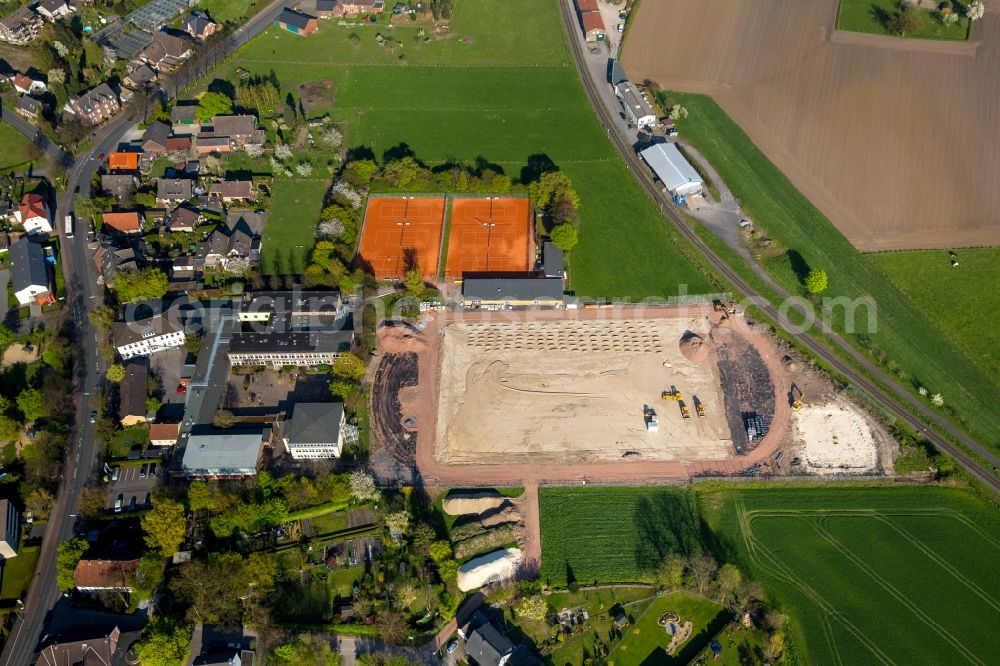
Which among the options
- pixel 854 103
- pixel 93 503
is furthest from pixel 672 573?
pixel 854 103

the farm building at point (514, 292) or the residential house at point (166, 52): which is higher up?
the residential house at point (166, 52)

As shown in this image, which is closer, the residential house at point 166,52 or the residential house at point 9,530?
the residential house at point 9,530

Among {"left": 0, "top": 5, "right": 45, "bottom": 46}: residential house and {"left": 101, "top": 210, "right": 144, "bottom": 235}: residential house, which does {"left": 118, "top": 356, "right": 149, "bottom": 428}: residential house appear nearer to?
{"left": 101, "top": 210, "right": 144, "bottom": 235}: residential house

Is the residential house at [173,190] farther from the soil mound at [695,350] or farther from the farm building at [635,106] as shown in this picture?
the soil mound at [695,350]

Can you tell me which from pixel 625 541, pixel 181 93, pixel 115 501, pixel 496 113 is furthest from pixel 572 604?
pixel 181 93

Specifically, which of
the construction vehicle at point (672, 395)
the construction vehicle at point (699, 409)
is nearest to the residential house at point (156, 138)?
the construction vehicle at point (672, 395)

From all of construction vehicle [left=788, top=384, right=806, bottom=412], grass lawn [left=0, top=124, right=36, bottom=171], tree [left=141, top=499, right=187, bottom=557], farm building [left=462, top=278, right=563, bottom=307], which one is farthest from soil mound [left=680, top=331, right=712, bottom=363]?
grass lawn [left=0, top=124, right=36, bottom=171]

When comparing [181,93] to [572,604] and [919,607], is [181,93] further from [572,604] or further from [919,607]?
[919,607]

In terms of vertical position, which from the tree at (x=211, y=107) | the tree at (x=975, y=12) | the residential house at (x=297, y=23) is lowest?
the tree at (x=211, y=107)
